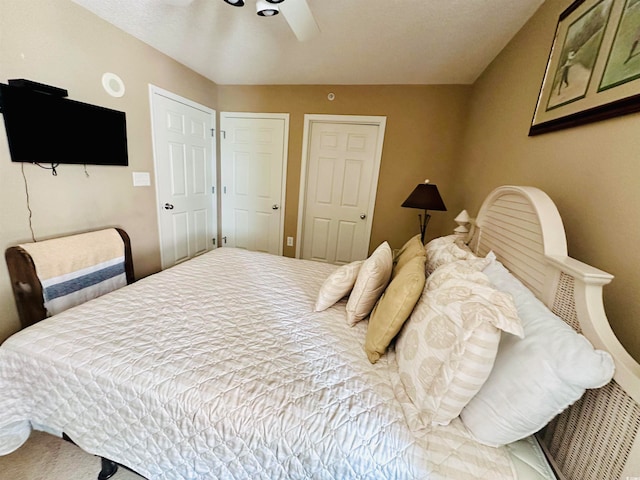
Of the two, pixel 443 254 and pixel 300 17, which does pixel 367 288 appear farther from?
pixel 300 17

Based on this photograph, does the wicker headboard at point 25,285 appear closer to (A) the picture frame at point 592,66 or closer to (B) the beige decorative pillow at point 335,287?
(B) the beige decorative pillow at point 335,287

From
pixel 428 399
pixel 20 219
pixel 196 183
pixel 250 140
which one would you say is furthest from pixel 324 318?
pixel 250 140

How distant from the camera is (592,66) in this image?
3.26 feet

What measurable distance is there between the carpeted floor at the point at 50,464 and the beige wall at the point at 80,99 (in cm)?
83

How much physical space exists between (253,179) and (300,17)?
213 cm

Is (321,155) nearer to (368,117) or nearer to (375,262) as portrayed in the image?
(368,117)

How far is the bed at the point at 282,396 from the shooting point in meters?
0.71

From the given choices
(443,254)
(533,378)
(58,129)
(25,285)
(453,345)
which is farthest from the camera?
(58,129)

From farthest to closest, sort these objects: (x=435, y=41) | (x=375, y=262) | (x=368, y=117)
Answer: (x=368, y=117), (x=435, y=41), (x=375, y=262)

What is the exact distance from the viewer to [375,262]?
1331 mm

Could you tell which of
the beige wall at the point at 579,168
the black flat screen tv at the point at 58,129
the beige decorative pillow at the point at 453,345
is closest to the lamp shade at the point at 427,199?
the beige wall at the point at 579,168

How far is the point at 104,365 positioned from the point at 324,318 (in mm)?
937

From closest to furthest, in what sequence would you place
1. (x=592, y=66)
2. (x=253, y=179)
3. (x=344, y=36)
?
(x=592, y=66) → (x=344, y=36) → (x=253, y=179)

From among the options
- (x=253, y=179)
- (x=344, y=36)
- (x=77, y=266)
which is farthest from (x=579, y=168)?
(x=253, y=179)
